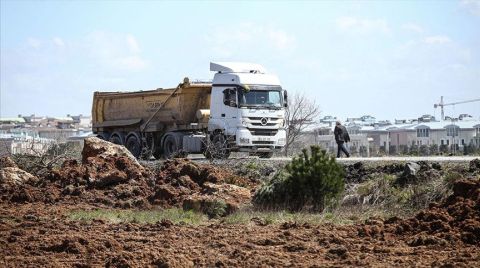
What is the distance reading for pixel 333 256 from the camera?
45.3 feet

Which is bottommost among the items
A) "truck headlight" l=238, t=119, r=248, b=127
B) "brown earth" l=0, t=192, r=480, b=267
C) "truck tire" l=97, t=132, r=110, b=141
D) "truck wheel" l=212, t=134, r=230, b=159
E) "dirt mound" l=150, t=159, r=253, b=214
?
"brown earth" l=0, t=192, r=480, b=267

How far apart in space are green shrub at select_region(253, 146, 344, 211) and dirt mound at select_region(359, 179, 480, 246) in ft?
14.3

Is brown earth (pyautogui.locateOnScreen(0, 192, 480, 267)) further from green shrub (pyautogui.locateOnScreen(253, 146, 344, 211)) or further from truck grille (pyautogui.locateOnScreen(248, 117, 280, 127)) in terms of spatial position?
truck grille (pyautogui.locateOnScreen(248, 117, 280, 127))

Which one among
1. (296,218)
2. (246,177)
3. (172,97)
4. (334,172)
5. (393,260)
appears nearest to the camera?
(393,260)

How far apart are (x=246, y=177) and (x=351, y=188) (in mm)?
4747

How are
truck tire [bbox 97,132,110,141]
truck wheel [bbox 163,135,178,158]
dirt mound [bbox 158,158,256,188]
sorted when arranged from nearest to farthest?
dirt mound [bbox 158,158,256,188], truck wheel [bbox 163,135,178,158], truck tire [bbox 97,132,110,141]

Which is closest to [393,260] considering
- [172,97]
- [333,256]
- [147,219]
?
[333,256]

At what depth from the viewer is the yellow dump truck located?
119 feet

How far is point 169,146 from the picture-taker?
129 ft

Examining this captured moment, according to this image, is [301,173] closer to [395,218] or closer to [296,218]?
[296,218]

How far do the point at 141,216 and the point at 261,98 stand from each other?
1695 centimetres

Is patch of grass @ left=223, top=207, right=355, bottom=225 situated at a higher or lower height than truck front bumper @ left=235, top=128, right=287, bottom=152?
lower

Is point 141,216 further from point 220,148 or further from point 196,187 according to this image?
Result: point 220,148

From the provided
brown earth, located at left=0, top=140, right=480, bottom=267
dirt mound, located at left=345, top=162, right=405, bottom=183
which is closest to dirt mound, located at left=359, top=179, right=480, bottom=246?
brown earth, located at left=0, top=140, right=480, bottom=267
